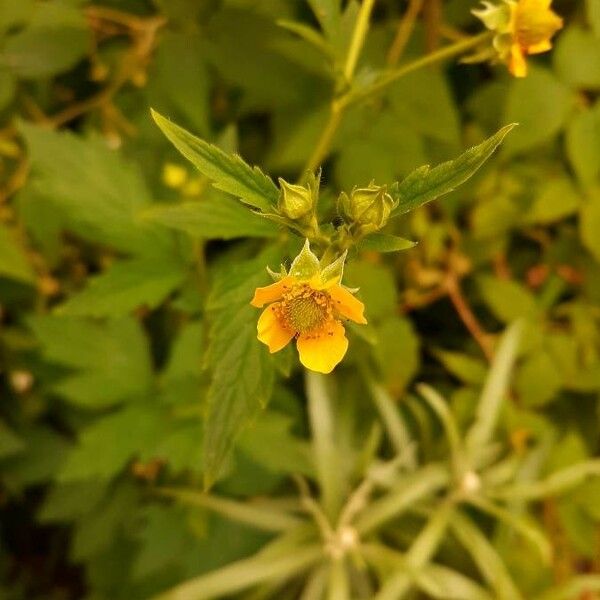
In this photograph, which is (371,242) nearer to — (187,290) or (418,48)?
(187,290)

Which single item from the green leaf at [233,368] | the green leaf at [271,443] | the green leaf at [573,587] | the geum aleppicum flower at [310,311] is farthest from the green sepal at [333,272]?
the green leaf at [573,587]

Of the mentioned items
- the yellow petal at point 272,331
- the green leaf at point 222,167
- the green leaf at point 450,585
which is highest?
the green leaf at point 222,167

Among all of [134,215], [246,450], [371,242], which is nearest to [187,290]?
[134,215]

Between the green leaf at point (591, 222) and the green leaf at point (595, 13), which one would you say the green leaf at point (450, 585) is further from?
the green leaf at point (595, 13)

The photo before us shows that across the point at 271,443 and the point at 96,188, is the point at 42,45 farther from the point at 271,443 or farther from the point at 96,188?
the point at 271,443

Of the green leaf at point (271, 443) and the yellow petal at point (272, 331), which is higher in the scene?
the yellow petal at point (272, 331)

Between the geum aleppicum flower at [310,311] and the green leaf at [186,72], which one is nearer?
the geum aleppicum flower at [310,311]

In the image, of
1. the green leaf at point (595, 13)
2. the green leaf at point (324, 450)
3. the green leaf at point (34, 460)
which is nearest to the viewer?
the green leaf at point (595, 13)

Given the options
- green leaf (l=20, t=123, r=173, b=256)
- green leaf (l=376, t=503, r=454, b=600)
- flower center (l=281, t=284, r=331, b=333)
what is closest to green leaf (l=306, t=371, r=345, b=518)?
green leaf (l=376, t=503, r=454, b=600)
